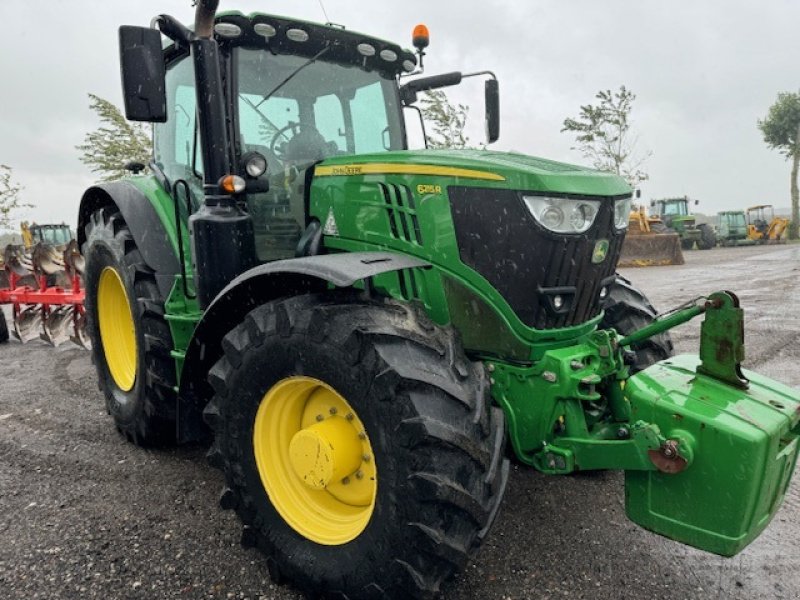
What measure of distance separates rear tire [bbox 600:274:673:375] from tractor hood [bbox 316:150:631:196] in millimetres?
764

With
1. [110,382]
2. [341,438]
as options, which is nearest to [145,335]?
[110,382]

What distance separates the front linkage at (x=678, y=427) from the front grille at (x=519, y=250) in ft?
0.74

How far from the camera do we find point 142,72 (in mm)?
2408

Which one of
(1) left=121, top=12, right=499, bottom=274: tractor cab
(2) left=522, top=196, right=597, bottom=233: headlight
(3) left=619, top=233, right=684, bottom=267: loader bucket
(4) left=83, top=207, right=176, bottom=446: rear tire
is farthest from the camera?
(3) left=619, top=233, right=684, bottom=267: loader bucket

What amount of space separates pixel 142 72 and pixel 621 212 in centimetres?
200

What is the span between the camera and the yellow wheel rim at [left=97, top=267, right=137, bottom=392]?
412cm

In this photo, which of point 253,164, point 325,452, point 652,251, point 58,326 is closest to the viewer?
point 325,452

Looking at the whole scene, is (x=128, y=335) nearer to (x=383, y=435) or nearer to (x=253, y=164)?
(x=253, y=164)

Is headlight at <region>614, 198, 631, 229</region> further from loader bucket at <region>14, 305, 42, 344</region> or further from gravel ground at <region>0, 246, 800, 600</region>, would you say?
loader bucket at <region>14, 305, 42, 344</region>

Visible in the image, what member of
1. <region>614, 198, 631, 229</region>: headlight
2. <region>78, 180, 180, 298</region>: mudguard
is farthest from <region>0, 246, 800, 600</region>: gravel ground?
<region>614, 198, 631, 229</region>: headlight

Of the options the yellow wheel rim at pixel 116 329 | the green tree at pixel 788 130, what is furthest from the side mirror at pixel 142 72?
the green tree at pixel 788 130

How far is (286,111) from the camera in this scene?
3104mm

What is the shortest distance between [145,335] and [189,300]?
301 millimetres

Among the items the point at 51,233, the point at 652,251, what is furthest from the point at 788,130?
the point at 51,233
